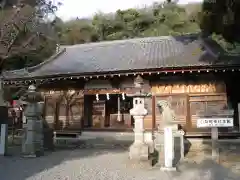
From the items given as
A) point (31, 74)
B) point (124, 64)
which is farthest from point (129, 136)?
point (31, 74)

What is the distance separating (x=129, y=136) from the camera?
49.6 feet

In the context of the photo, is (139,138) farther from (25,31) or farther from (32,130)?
(25,31)

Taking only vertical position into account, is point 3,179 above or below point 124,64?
below

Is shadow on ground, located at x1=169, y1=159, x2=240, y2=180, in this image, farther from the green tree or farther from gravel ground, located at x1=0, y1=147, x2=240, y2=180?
the green tree

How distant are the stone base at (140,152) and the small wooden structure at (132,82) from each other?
478cm

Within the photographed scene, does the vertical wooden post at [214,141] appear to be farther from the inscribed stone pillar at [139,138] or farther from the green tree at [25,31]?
the green tree at [25,31]

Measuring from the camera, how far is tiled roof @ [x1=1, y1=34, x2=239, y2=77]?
1413 cm

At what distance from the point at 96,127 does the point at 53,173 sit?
329 inches

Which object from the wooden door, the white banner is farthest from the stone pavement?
the wooden door

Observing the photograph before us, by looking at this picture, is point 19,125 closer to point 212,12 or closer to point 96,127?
point 96,127

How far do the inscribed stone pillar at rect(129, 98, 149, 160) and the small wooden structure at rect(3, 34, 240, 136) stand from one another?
3800 millimetres

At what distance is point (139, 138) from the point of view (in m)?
9.98

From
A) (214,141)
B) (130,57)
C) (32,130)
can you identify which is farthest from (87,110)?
(214,141)

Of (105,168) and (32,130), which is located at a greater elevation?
(32,130)
